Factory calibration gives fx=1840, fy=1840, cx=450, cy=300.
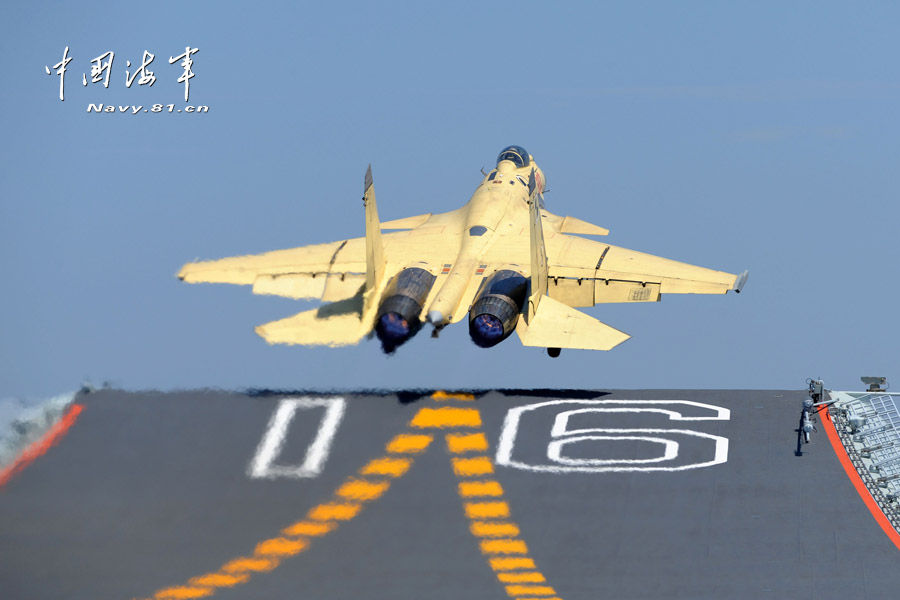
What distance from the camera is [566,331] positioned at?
2908 inches

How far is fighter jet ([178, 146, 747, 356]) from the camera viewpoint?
242 ft

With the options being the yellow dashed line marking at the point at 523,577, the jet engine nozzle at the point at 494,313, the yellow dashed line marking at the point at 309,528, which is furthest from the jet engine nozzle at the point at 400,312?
the yellow dashed line marking at the point at 523,577

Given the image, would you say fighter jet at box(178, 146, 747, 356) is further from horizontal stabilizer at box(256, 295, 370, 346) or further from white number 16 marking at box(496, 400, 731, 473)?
white number 16 marking at box(496, 400, 731, 473)

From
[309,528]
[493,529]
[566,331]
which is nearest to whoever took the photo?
[493,529]

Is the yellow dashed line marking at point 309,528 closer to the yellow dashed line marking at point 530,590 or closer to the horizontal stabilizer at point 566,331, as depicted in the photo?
the yellow dashed line marking at point 530,590

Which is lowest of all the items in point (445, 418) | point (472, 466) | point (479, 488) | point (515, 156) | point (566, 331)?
point (479, 488)

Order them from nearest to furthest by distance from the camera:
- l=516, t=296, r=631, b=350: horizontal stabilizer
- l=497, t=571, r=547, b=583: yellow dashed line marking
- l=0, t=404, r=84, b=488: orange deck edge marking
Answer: l=497, t=571, r=547, b=583: yellow dashed line marking
l=0, t=404, r=84, b=488: orange deck edge marking
l=516, t=296, r=631, b=350: horizontal stabilizer

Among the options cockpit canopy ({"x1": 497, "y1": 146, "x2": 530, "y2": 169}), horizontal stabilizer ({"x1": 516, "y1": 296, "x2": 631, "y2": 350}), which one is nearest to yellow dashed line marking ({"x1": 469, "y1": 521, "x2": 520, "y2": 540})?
horizontal stabilizer ({"x1": 516, "y1": 296, "x2": 631, "y2": 350})

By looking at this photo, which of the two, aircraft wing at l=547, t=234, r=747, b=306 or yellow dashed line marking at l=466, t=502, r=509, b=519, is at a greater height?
aircraft wing at l=547, t=234, r=747, b=306

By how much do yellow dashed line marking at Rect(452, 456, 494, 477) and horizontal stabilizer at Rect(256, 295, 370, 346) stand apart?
679 centimetres

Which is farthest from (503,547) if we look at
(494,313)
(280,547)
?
(494,313)

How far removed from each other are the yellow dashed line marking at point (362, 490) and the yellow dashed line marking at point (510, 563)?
21.6 feet

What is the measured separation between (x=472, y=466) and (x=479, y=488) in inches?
68.0

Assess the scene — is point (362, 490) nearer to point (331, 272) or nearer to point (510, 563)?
point (510, 563)
